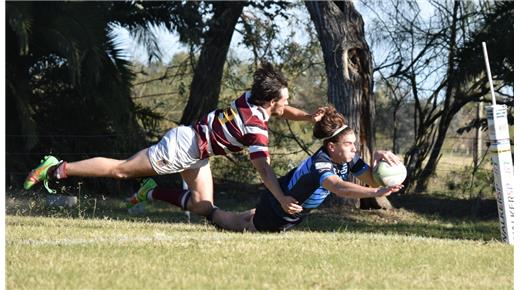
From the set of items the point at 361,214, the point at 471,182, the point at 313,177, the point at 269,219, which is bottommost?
the point at 361,214

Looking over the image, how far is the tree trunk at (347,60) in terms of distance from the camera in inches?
533

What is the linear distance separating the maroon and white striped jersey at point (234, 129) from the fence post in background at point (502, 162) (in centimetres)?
196

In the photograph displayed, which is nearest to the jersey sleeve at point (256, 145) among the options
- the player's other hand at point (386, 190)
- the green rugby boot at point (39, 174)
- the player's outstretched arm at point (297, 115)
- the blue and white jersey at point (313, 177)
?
the blue and white jersey at point (313, 177)

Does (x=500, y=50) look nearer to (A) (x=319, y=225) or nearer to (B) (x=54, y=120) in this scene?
(A) (x=319, y=225)

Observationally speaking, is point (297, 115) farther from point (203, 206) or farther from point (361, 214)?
point (361, 214)

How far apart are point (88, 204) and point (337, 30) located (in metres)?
5.06

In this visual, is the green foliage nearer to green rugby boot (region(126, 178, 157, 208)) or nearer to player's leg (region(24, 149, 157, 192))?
green rugby boot (region(126, 178, 157, 208))

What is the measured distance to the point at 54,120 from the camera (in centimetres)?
1712

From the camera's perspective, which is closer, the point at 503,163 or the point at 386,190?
the point at 386,190

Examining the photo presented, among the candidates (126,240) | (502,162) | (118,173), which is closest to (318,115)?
(502,162)

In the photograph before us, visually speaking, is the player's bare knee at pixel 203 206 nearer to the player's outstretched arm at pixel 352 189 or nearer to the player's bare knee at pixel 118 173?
the player's bare knee at pixel 118 173

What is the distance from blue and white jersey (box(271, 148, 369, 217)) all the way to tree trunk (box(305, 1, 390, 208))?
19.4 ft

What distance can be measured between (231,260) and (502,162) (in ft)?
8.68

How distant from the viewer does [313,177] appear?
7434 millimetres
